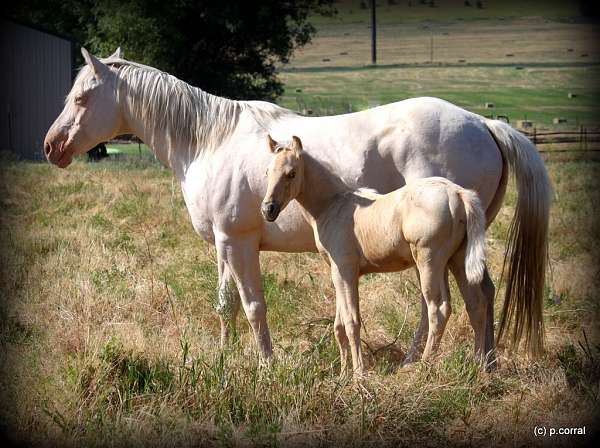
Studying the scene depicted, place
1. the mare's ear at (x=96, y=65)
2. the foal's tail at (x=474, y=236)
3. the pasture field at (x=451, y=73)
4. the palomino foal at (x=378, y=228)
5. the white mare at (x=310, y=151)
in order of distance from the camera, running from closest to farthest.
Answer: the foal's tail at (x=474, y=236) → the palomino foal at (x=378, y=228) → the white mare at (x=310, y=151) → the mare's ear at (x=96, y=65) → the pasture field at (x=451, y=73)

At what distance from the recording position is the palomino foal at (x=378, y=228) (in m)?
4.95

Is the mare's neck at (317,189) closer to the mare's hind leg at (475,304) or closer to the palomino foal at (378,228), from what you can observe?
the palomino foal at (378,228)

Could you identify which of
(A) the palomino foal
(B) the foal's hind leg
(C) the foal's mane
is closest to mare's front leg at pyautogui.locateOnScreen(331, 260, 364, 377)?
(A) the palomino foal

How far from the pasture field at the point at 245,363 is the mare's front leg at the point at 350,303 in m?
0.20

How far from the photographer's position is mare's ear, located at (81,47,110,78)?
632cm

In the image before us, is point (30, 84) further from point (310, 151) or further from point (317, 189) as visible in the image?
point (317, 189)

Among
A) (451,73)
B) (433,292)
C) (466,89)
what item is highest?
(433,292)

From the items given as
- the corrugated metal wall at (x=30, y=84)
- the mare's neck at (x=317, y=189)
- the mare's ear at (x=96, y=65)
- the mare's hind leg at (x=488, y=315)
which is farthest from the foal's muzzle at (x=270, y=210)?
the corrugated metal wall at (x=30, y=84)

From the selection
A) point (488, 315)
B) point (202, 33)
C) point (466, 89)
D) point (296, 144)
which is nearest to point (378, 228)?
point (296, 144)

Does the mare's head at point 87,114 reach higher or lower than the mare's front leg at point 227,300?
higher

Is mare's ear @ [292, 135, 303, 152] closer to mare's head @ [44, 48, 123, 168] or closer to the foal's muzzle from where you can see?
the foal's muzzle

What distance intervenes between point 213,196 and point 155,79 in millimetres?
1067

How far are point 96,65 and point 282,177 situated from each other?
77.7 inches

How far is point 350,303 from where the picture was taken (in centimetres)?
534
